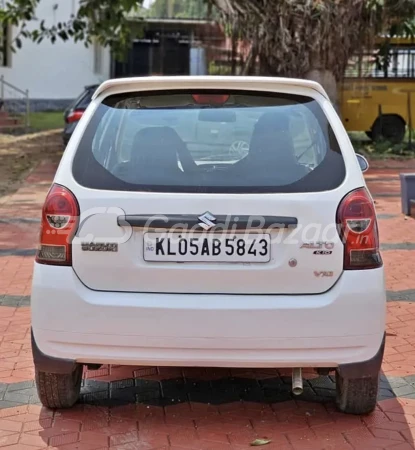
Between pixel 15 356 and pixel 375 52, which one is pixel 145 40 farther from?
pixel 15 356

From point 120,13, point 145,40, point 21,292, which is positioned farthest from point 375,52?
point 145,40

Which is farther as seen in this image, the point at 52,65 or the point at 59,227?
the point at 52,65

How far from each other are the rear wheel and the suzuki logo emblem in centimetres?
1541

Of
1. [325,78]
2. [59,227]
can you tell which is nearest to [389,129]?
[325,78]

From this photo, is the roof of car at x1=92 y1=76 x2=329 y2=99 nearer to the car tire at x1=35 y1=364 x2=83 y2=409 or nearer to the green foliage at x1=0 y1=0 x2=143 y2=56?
the car tire at x1=35 y1=364 x2=83 y2=409

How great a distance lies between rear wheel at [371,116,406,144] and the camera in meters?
18.2

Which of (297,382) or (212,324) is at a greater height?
(212,324)

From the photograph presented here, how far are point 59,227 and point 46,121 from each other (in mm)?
22117

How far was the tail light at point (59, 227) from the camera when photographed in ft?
11.4

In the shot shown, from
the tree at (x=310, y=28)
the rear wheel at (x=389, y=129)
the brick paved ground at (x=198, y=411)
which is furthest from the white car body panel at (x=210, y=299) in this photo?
the rear wheel at (x=389, y=129)

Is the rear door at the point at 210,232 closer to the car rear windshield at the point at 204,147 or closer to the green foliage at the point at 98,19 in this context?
the car rear windshield at the point at 204,147

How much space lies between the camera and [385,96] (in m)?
17.9

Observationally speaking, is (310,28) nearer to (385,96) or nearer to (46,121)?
(385,96)

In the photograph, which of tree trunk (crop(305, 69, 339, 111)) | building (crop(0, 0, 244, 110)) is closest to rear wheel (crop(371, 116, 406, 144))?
tree trunk (crop(305, 69, 339, 111))
